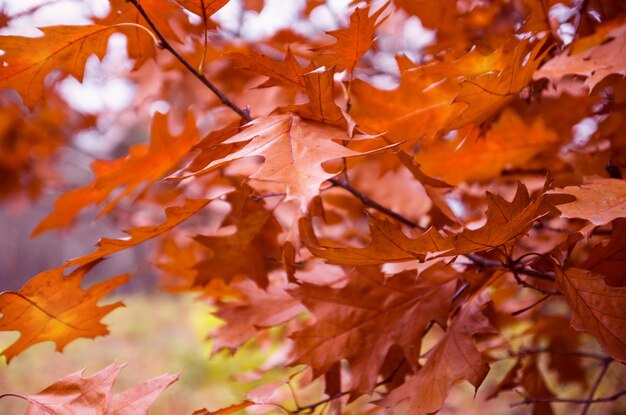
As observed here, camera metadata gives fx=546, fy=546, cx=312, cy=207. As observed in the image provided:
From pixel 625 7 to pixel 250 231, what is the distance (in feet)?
2.66

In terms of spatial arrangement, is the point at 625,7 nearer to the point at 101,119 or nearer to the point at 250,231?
the point at 250,231

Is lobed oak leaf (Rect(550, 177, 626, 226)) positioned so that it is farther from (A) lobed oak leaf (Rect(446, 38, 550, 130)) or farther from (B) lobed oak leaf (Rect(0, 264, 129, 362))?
(B) lobed oak leaf (Rect(0, 264, 129, 362))

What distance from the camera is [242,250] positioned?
979 mm

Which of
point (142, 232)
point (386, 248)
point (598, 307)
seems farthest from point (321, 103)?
point (598, 307)

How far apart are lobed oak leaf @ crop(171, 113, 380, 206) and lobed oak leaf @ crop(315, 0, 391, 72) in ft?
0.36

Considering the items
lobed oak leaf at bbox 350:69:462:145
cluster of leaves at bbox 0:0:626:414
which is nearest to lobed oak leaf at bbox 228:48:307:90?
cluster of leaves at bbox 0:0:626:414

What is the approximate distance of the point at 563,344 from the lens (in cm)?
172

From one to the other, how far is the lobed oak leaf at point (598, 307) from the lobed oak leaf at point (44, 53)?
74cm

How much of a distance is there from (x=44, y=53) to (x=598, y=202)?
81cm

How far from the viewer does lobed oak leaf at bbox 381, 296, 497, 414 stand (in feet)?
2.43

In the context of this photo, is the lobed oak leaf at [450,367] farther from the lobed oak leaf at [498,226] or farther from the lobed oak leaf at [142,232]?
the lobed oak leaf at [142,232]

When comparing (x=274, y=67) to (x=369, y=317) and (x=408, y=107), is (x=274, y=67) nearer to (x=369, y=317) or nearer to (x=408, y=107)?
(x=408, y=107)

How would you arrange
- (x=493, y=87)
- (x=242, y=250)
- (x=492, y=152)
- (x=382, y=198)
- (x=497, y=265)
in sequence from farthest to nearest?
(x=382, y=198) < (x=492, y=152) < (x=242, y=250) < (x=497, y=265) < (x=493, y=87)

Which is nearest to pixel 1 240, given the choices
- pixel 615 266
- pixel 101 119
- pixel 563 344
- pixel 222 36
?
pixel 101 119
